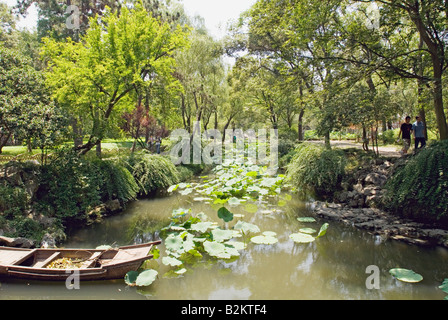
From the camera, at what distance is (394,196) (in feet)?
23.6

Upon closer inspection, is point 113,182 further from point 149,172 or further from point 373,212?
point 373,212

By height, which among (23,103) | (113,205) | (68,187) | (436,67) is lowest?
(113,205)

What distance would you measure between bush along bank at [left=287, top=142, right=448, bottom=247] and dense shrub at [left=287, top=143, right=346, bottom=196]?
0.04 metres

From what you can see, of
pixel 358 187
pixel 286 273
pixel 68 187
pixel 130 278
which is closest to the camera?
pixel 130 278

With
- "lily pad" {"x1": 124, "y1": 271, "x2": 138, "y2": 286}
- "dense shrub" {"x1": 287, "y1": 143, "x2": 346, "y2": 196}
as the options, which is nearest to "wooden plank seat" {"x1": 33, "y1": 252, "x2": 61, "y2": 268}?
"lily pad" {"x1": 124, "y1": 271, "x2": 138, "y2": 286}

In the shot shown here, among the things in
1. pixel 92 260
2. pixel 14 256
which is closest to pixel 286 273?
pixel 92 260

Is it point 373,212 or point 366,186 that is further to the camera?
point 366,186

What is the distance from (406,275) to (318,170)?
5180 mm

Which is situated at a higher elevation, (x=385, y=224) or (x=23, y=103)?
(x=23, y=103)

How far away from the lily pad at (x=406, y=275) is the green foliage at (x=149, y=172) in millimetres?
8183

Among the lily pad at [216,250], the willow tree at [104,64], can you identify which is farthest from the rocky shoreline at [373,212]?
the willow tree at [104,64]

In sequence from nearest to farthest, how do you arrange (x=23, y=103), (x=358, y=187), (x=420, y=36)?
(x=23, y=103) → (x=358, y=187) → (x=420, y=36)

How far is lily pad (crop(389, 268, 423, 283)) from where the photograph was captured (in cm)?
460
